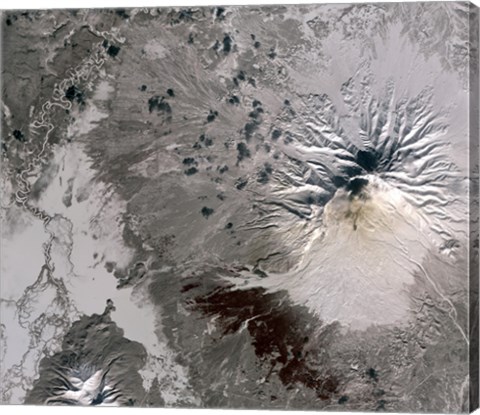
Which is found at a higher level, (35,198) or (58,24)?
(58,24)

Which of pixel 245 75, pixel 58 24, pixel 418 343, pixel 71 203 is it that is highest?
pixel 58 24

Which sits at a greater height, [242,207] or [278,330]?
[242,207]

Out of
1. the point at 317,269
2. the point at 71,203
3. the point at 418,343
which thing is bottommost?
the point at 418,343

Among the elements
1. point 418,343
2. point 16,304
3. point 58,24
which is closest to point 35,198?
point 16,304

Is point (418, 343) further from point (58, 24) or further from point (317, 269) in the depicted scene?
point (58, 24)

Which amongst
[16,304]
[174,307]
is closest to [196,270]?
[174,307]

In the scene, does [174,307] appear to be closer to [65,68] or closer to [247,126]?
[247,126]
